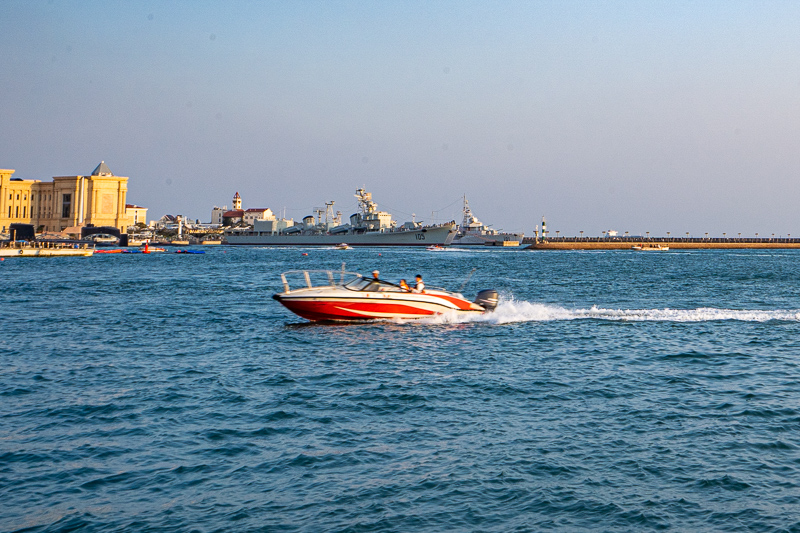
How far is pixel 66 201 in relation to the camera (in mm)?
174000

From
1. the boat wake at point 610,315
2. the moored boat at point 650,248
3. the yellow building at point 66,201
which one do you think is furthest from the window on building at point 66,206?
the boat wake at point 610,315

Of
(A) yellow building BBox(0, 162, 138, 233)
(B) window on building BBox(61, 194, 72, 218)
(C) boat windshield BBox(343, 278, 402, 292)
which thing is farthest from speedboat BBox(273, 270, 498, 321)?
(B) window on building BBox(61, 194, 72, 218)

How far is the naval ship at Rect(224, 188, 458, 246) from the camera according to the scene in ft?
544

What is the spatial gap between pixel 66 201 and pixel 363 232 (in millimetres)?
75671

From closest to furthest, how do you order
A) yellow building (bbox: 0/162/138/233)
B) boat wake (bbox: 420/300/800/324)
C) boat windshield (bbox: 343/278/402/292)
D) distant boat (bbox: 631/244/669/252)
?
boat windshield (bbox: 343/278/402/292), boat wake (bbox: 420/300/800/324), yellow building (bbox: 0/162/138/233), distant boat (bbox: 631/244/669/252)

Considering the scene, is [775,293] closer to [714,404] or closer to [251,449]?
[714,404]

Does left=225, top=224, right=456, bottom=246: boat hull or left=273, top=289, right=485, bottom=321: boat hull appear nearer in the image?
left=273, top=289, right=485, bottom=321: boat hull

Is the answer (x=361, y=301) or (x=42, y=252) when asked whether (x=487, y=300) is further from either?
(x=42, y=252)

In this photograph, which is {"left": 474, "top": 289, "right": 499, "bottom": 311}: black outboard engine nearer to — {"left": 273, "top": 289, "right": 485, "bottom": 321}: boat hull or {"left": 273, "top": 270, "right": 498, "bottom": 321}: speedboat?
{"left": 273, "top": 270, "right": 498, "bottom": 321}: speedboat

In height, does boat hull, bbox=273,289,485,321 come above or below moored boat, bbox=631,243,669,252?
below

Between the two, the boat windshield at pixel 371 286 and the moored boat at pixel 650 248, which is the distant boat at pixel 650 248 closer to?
the moored boat at pixel 650 248

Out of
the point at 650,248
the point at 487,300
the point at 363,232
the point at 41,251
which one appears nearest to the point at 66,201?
the point at 363,232

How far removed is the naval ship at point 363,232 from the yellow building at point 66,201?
112 ft

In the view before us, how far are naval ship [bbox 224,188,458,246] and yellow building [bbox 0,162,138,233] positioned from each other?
34157mm
